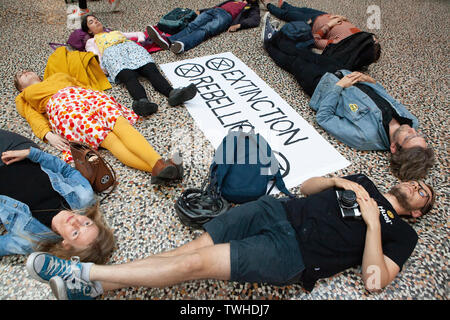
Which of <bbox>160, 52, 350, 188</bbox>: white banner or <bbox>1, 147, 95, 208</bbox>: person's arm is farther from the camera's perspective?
<bbox>160, 52, 350, 188</bbox>: white banner

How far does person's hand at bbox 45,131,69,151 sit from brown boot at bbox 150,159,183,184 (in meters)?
0.71

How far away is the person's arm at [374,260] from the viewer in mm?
1144

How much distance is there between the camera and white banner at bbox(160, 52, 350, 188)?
1.83 meters

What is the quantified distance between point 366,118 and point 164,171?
4.70 ft

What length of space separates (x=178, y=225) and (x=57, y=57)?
1.79 metres

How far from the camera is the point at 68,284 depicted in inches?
42.6

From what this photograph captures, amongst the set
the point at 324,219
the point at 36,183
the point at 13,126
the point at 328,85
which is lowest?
the point at 13,126

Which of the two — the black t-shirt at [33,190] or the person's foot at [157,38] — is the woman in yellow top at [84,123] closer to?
the black t-shirt at [33,190]

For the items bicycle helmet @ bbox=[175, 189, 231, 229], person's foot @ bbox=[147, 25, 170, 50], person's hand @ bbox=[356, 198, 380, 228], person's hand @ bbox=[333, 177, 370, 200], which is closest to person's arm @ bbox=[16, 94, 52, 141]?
bicycle helmet @ bbox=[175, 189, 231, 229]

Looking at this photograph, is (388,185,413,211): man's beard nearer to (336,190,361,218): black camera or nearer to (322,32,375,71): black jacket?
(336,190,361,218): black camera

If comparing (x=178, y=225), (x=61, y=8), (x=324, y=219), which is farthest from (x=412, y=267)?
(x=61, y=8)

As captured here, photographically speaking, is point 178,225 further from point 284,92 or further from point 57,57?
point 57,57

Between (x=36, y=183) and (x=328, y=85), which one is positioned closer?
(x=36, y=183)

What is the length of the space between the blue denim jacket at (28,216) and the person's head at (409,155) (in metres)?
1.83
